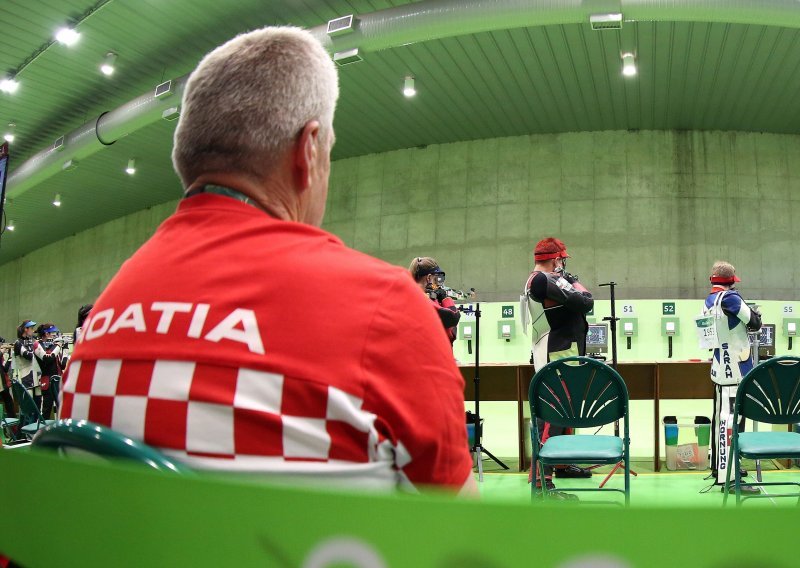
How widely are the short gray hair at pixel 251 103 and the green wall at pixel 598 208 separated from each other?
1010 cm

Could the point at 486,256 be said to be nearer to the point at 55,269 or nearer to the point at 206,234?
the point at 206,234

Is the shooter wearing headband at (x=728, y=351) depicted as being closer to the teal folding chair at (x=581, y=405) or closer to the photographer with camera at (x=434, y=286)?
the teal folding chair at (x=581, y=405)

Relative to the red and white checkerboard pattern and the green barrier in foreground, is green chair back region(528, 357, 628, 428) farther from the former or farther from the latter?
the green barrier in foreground

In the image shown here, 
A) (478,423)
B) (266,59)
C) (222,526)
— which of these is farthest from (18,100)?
(222,526)

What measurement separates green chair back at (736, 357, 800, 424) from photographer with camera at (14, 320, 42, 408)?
9940 mm

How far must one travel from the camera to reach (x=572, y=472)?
16.5 feet

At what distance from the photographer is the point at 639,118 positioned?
10.1 m

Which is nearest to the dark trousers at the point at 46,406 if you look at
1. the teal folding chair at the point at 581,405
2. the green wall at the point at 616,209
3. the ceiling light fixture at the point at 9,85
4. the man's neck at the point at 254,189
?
the ceiling light fixture at the point at 9,85

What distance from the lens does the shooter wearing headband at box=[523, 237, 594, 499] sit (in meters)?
4.63

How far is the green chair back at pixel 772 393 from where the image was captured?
299 cm

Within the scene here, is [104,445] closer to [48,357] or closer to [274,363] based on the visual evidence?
[274,363]

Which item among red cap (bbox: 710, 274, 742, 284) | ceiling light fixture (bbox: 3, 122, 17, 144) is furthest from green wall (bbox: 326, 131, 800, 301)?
ceiling light fixture (bbox: 3, 122, 17, 144)

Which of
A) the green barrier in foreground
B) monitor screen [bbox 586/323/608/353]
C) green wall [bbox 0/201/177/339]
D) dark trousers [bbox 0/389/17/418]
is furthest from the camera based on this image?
green wall [bbox 0/201/177/339]

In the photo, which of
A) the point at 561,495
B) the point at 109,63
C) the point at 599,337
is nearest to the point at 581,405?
the point at 561,495
